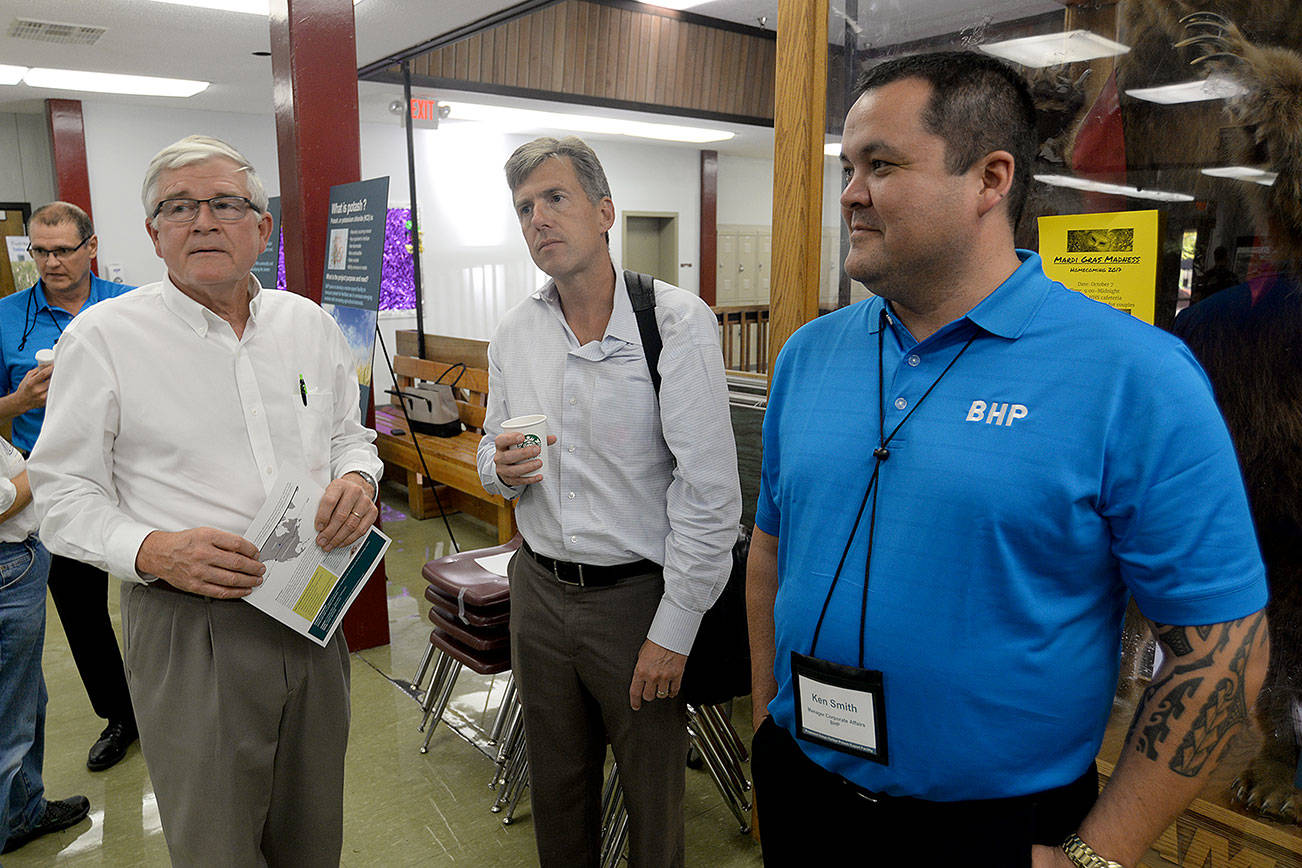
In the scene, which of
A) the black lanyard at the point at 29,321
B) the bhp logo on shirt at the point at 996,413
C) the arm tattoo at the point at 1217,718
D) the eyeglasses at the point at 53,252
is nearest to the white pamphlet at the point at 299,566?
the bhp logo on shirt at the point at 996,413

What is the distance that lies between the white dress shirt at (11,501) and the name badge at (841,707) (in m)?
1.90

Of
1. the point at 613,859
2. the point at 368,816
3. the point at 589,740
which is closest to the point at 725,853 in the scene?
the point at 613,859

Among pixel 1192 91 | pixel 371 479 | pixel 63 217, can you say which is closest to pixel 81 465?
pixel 371 479

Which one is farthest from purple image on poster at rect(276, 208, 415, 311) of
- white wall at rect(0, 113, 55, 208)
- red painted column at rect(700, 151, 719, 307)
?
red painted column at rect(700, 151, 719, 307)

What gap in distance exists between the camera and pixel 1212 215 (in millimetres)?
1459

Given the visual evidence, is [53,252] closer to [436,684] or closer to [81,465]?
[81,465]

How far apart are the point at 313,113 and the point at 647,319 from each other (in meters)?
2.52

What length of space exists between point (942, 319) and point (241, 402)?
130cm

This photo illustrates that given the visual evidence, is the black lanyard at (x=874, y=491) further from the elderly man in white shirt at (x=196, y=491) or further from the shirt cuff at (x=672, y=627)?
the elderly man in white shirt at (x=196, y=491)

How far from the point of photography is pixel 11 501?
6.63 ft

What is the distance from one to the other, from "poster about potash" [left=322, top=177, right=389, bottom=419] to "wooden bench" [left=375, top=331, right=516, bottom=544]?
1.72 m

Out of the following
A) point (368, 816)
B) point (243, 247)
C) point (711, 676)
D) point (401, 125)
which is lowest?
point (368, 816)

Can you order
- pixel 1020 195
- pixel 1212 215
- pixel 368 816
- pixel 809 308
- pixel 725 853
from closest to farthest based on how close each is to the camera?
1. pixel 1020 195
2. pixel 1212 215
3. pixel 809 308
4. pixel 725 853
5. pixel 368 816

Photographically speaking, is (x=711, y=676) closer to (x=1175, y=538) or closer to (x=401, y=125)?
(x=1175, y=538)
